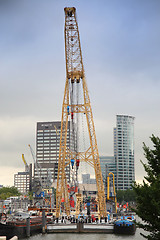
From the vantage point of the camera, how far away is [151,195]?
23.4 metres

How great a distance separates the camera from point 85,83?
295 feet

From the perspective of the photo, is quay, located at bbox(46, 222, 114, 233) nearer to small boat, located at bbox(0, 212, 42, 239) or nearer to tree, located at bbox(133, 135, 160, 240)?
small boat, located at bbox(0, 212, 42, 239)

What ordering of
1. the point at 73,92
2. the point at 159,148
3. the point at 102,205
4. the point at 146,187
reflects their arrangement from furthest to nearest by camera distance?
the point at 73,92
the point at 102,205
the point at 159,148
the point at 146,187

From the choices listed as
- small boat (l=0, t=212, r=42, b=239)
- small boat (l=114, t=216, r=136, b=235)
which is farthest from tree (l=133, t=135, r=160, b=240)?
small boat (l=114, t=216, r=136, b=235)

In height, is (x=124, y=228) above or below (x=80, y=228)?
above

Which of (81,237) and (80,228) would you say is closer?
(81,237)

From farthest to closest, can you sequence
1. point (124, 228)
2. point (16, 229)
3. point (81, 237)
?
point (124, 228) < point (81, 237) < point (16, 229)

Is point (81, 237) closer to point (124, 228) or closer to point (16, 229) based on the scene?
point (124, 228)

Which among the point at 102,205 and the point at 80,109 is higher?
the point at 80,109

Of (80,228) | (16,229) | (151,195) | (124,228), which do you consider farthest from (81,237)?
(151,195)

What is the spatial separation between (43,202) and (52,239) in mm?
86593

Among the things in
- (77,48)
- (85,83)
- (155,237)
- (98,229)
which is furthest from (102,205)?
(155,237)

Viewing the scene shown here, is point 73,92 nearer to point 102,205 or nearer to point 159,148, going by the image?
point 102,205

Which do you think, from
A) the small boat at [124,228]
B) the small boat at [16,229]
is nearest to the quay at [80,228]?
the small boat at [124,228]
